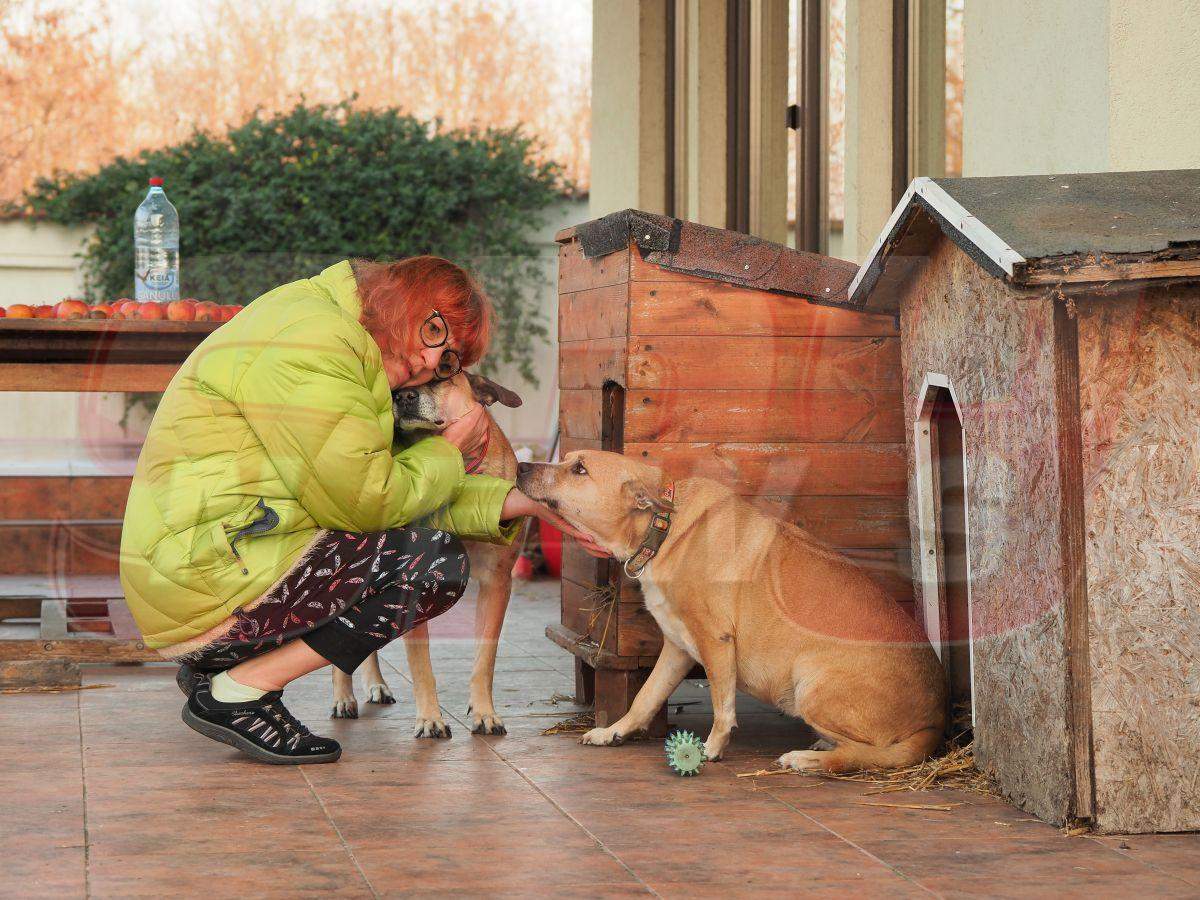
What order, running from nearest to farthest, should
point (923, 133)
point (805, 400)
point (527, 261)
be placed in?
1. point (805, 400)
2. point (923, 133)
3. point (527, 261)

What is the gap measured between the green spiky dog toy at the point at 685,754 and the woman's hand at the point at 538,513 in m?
0.61

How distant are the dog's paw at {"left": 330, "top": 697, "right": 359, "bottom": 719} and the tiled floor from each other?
175 millimetres

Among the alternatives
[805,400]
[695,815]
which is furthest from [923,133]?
[695,815]

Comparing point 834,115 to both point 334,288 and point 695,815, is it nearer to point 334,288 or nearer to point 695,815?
point 334,288

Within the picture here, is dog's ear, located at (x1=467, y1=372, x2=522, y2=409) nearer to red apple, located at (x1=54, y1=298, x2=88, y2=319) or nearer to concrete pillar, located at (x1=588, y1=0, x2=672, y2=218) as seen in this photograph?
red apple, located at (x1=54, y1=298, x2=88, y2=319)

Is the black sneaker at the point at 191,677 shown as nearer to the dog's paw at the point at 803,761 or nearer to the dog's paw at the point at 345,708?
the dog's paw at the point at 345,708

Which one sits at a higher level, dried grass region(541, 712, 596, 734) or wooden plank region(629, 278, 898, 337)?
wooden plank region(629, 278, 898, 337)

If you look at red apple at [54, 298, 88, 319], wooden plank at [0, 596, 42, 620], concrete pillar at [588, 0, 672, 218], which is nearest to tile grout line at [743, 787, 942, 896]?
red apple at [54, 298, 88, 319]

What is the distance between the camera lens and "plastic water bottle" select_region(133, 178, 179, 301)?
19.8 ft

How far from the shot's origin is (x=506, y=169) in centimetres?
1284

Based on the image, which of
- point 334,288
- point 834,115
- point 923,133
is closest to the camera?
point 334,288

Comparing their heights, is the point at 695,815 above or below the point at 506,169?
below

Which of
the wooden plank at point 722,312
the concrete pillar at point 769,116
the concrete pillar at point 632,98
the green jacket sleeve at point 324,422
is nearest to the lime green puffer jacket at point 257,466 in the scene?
the green jacket sleeve at point 324,422

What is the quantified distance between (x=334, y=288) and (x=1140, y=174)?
6.87ft
